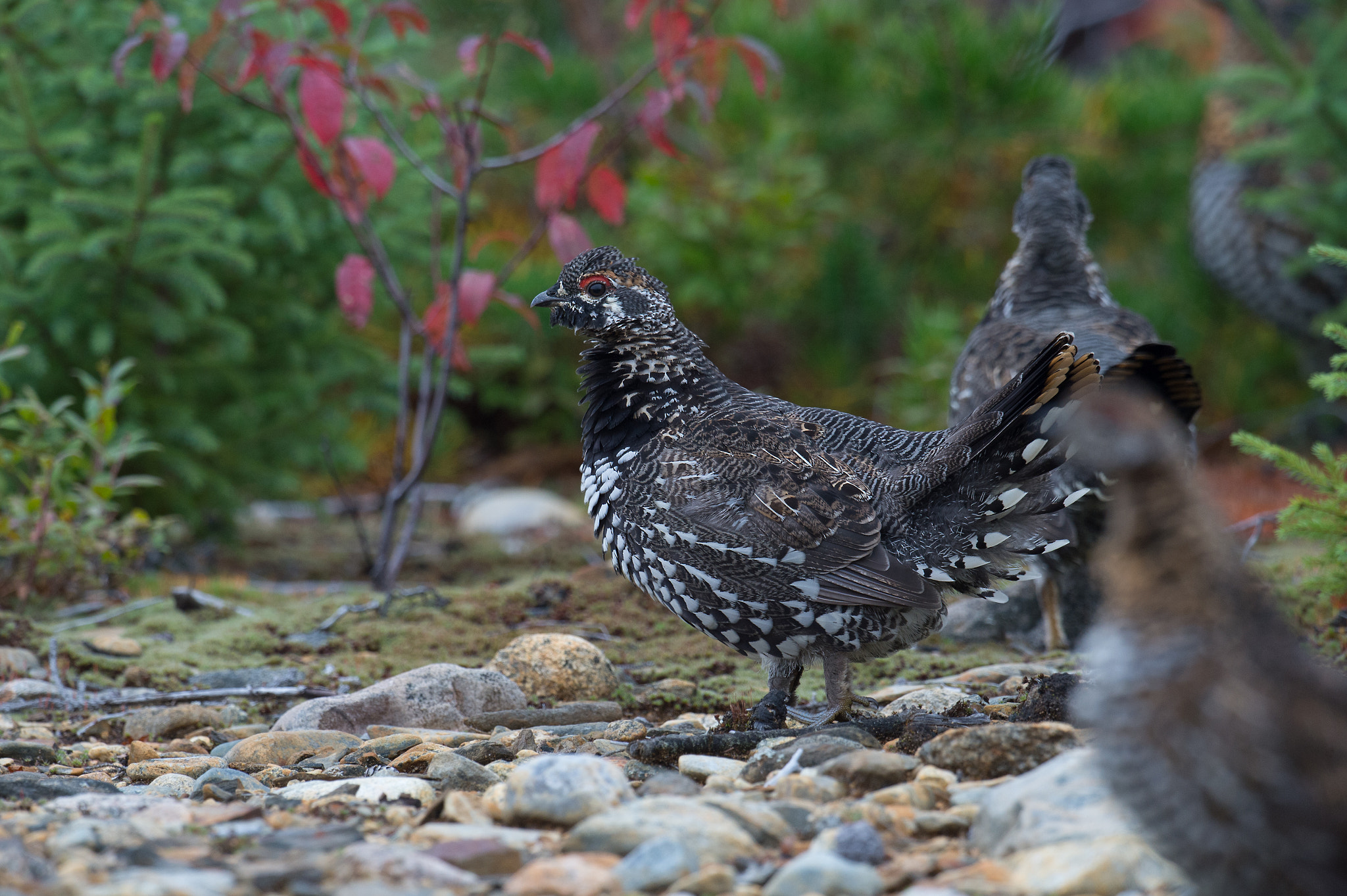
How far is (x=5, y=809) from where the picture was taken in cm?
333

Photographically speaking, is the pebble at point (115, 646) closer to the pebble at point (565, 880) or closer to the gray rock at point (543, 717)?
the gray rock at point (543, 717)

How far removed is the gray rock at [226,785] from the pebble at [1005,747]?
2.00 metres

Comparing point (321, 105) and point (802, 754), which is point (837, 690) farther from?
point (321, 105)

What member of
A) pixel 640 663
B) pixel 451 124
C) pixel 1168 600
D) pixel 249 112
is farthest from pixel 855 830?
pixel 249 112

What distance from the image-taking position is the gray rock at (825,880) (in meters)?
2.62

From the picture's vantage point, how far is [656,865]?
107 inches

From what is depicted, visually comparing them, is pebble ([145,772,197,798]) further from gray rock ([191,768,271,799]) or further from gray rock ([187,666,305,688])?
gray rock ([187,666,305,688])

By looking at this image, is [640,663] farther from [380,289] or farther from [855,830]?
[380,289]

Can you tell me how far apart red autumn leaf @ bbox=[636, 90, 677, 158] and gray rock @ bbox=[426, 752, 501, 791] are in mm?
3293

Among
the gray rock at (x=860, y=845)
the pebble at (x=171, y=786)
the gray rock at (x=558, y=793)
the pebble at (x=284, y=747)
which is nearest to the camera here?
the gray rock at (x=860, y=845)

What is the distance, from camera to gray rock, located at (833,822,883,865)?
2.80 meters

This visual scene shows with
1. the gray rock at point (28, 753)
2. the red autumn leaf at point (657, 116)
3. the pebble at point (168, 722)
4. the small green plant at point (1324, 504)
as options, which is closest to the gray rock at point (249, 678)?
the pebble at point (168, 722)

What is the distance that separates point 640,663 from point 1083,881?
3.10 meters

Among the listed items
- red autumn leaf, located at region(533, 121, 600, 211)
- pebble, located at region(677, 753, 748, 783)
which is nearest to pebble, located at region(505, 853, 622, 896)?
pebble, located at region(677, 753, 748, 783)
